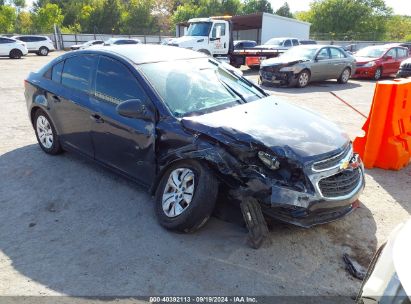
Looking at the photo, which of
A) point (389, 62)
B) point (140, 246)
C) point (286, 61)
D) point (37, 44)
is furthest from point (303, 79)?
point (37, 44)

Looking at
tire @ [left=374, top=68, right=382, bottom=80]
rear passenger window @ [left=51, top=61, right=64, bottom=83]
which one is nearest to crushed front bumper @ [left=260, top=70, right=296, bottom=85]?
tire @ [left=374, top=68, right=382, bottom=80]

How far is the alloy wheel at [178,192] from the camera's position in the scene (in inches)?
137

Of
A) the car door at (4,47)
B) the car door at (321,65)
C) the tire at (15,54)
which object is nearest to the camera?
the car door at (321,65)

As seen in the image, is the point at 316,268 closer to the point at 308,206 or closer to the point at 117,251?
the point at 308,206

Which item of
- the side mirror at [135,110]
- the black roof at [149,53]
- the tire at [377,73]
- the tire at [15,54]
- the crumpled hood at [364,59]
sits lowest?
the tire at [15,54]

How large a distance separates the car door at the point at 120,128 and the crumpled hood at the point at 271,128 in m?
0.58

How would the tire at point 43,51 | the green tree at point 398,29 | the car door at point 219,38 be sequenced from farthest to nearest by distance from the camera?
the green tree at point 398,29 < the tire at point 43,51 < the car door at point 219,38

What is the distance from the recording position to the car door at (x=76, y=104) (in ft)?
14.8

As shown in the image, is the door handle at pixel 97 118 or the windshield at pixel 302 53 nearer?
the door handle at pixel 97 118

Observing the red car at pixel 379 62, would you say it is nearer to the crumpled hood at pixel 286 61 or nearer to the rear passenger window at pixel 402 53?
the rear passenger window at pixel 402 53

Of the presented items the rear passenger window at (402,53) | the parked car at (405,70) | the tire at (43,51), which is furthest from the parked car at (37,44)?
the parked car at (405,70)

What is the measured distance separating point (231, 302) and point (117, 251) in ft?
3.87

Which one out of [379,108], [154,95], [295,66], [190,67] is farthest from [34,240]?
[295,66]

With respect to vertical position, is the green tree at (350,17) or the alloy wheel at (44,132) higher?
the green tree at (350,17)
